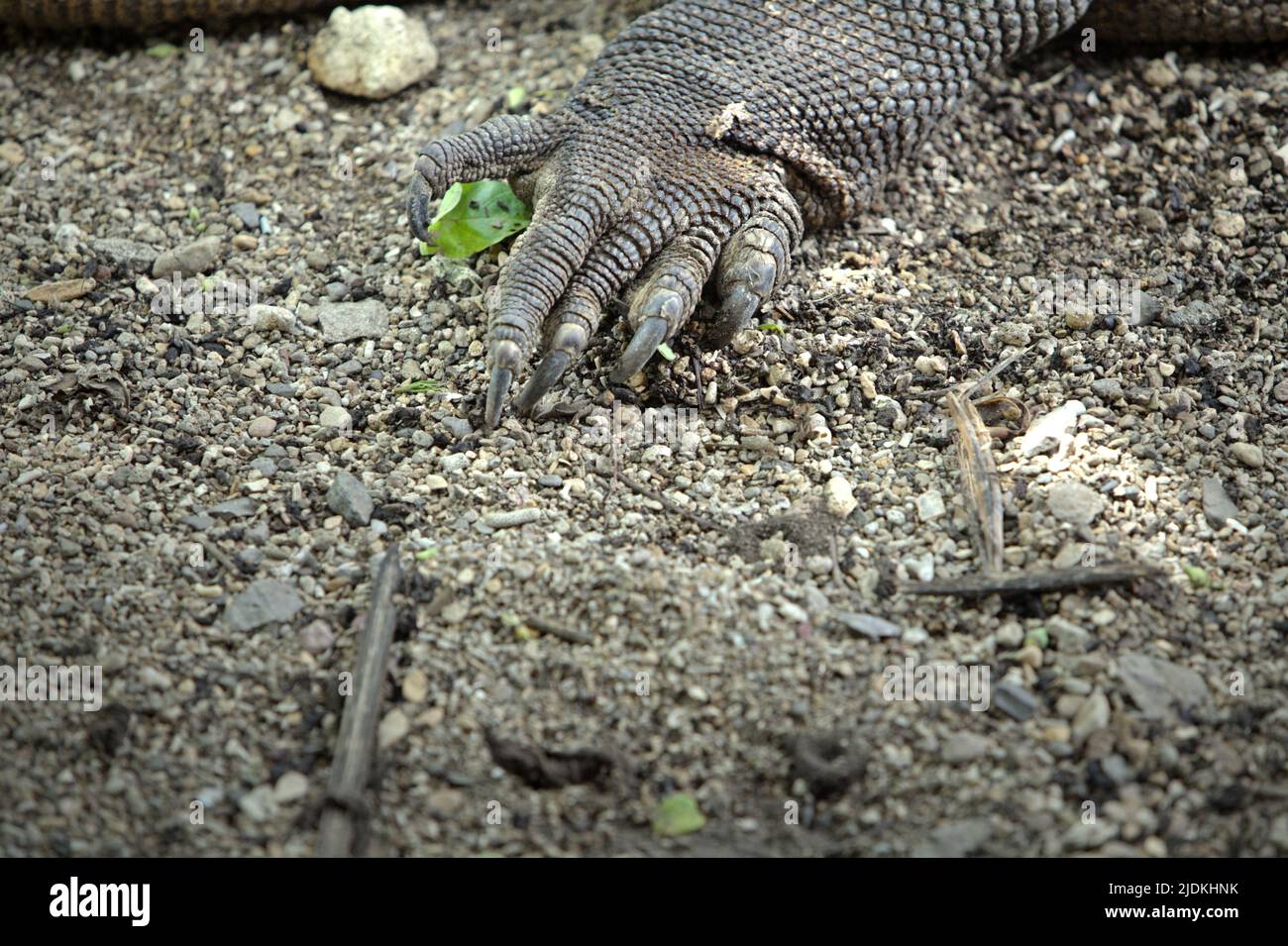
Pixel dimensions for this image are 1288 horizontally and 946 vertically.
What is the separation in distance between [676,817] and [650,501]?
742mm

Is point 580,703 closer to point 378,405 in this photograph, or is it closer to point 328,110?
point 378,405

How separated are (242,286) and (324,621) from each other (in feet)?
3.78

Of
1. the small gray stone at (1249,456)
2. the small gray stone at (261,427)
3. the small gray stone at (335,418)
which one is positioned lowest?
the small gray stone at (261,427)

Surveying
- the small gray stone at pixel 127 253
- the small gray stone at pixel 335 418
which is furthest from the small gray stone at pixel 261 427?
the small gray stone at pixel 127 253

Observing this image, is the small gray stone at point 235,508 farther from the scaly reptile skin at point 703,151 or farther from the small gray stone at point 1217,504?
the small gray stone at point 1217,504

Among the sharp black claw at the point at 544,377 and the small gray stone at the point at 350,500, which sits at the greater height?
the sharp black claw at the point at 544,377

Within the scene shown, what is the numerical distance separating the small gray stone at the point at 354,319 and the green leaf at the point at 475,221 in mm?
194

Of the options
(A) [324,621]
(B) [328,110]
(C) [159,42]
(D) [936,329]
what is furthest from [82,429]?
(D) [936,329]

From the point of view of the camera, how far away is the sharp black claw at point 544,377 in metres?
2.61

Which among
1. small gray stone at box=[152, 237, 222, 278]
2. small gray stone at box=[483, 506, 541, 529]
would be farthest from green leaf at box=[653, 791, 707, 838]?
small gray stone at box=[152, 237, 222, 278]

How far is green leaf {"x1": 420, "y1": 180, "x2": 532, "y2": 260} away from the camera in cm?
298

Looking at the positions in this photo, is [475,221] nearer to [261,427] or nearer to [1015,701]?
[261,427]

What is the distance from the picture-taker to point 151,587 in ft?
7.70

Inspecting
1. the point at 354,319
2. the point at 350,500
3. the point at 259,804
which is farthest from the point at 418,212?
the point at 259,804
